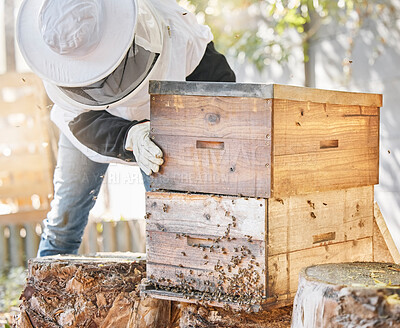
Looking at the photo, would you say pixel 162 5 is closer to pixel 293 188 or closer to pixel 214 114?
pixel 214 114

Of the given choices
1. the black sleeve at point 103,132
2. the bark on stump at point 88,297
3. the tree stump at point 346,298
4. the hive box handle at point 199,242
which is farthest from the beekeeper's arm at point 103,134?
the tree stump at point 346,298

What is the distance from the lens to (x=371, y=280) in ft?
5.55

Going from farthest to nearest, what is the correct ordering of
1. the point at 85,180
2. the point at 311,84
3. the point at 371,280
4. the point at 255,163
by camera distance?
the point at 311,84
the point at 85,180
the point at 255,163
the point at 371,280

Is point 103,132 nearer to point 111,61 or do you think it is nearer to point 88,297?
point 111,61

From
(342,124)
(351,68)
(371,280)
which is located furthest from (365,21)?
(371,280)

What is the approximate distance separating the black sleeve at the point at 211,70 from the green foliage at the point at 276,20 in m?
1.11

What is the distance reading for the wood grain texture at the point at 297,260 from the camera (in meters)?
1.91

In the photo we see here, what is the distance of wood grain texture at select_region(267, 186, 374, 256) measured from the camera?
1915mm

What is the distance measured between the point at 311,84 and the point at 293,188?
265cm

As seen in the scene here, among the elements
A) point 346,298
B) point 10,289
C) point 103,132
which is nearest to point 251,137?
point 346,298

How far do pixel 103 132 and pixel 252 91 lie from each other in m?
0.85

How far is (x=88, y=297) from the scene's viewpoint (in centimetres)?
236

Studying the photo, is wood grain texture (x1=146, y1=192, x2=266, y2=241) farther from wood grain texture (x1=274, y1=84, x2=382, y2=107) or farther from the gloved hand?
wood grain texture (x1=274, y1=84, x2=382, y2=107)

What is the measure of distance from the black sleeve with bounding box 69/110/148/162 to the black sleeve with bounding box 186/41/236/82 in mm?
489
